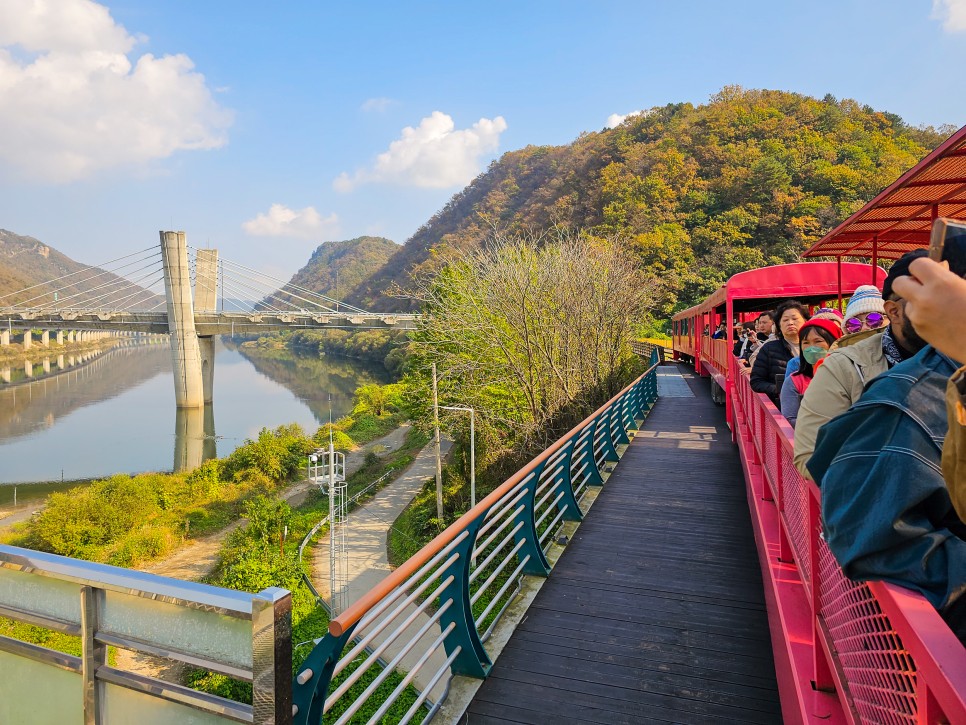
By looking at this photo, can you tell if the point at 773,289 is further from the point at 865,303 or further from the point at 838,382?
the point at 838,382

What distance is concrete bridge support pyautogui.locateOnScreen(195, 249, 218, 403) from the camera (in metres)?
50.9

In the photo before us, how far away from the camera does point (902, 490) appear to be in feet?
4.23

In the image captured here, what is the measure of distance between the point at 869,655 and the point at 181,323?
174ft

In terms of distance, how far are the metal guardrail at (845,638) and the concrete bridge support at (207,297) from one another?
5151 cm

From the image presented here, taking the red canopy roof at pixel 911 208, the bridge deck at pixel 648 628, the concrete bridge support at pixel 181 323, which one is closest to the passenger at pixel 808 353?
the red canopy roof at pixel 911 208

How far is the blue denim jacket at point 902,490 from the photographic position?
4.20 ft

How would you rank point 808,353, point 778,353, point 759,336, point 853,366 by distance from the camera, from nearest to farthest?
point 853,366
point 808,353
point 778,353
point 759,336

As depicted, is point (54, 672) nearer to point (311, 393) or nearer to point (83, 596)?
point (83, 596)

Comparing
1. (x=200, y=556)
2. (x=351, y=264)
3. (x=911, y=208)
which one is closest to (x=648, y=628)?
(x=911, y=208)

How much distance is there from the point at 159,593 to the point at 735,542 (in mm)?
5115

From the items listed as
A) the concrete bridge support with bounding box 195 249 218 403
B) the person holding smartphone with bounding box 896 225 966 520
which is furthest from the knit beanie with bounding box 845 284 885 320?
the concrete bridge support with bounding box 195 249 218 403

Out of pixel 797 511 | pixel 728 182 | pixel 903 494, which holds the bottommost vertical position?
pixel 797 511

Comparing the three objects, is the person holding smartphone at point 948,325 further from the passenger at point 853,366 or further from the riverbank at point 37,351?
the riverbank at point 37,351

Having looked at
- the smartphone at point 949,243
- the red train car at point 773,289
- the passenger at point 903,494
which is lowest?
the passenger at point 903,494
